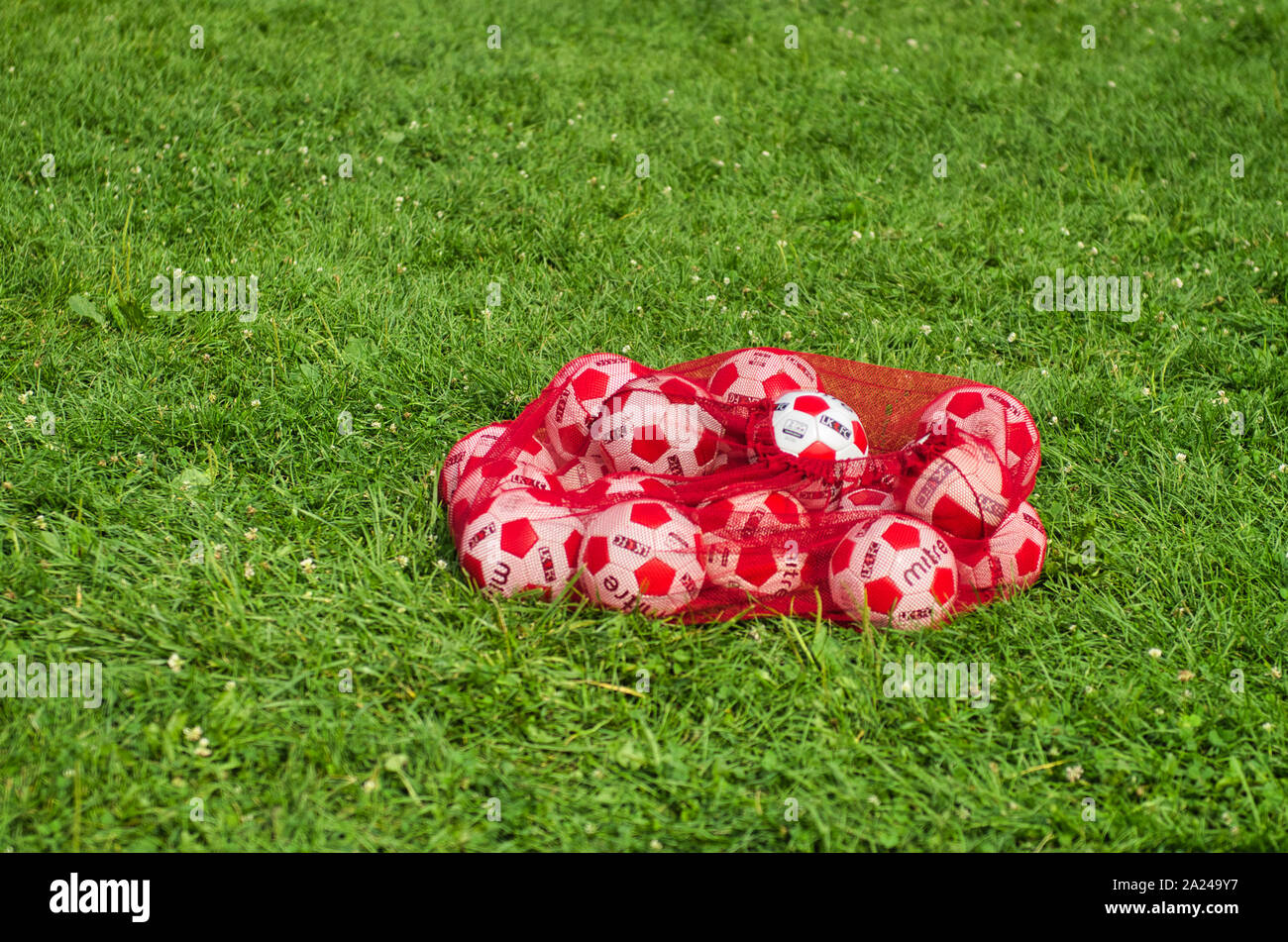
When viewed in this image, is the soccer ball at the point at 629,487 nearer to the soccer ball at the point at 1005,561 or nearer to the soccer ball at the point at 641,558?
the soccer ball at the point at 641,558

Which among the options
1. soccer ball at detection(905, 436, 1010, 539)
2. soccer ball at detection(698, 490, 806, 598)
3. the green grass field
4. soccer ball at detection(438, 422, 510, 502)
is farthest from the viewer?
soccer ball at detection(438, 422, 510, 502)

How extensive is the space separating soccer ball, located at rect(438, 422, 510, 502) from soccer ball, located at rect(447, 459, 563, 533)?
76mm

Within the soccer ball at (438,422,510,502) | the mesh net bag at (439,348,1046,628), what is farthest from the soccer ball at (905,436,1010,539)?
the soccer ball at (438,422,510,502)

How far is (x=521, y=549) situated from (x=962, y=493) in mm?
1521

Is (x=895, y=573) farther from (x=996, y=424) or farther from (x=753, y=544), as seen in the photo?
(x=996, y=424)

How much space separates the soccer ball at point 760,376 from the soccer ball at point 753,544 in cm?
54

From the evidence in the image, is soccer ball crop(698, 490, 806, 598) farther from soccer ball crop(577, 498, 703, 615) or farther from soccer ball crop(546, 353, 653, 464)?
soccer ball crop(546, 353, 653, 464)

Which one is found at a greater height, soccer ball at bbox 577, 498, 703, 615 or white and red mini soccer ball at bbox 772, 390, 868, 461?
white and red mini soccer ball at bbox 772, 390, 868, 461

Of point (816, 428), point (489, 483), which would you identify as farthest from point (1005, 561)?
point (489, 483)

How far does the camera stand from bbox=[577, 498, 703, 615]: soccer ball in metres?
3.37

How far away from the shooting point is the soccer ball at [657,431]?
3729 millimetres

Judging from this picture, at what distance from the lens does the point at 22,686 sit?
313 centimetres

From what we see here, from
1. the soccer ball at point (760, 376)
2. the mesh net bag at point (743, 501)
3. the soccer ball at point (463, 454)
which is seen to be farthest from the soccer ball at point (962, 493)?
the soccer ball at point (463, 454)
